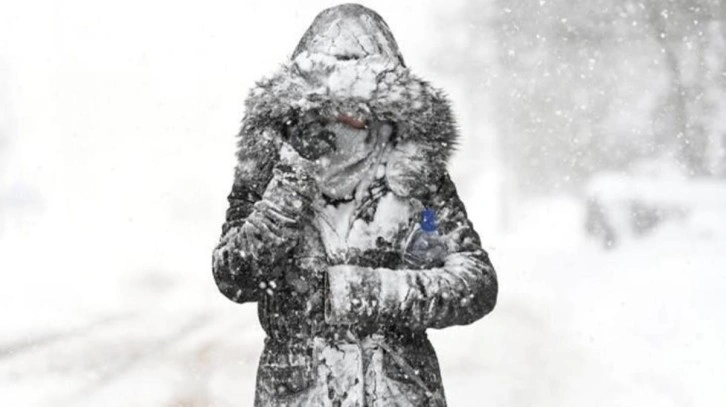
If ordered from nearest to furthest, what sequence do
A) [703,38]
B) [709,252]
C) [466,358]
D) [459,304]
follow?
[459,304], [466,358], [709,252], [703,38]

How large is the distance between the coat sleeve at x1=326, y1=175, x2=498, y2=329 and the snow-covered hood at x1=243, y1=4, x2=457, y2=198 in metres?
0.27

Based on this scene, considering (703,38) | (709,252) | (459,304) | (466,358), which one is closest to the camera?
Result: (459,304)

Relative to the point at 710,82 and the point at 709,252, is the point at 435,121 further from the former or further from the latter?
the point at 710,82

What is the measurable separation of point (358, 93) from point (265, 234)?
0.45m

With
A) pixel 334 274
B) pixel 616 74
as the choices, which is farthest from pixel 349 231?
pixel 616 74

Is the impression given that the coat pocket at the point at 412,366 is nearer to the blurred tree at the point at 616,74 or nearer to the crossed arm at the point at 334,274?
the crossed arm at the point at 334,274

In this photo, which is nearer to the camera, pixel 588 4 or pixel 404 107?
pixel 404 107

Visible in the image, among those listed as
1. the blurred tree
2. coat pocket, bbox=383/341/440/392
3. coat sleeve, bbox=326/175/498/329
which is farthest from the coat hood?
the blurred tree

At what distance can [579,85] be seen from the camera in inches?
520

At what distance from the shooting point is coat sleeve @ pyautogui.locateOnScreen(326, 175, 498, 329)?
3463 mm

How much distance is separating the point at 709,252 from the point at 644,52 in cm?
255

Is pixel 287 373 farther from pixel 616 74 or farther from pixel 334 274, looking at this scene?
pixel 616 74

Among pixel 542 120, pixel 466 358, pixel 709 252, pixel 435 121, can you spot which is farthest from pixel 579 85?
pixel 435 121

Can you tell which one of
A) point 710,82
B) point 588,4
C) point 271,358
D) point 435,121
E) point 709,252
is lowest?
point 271,358
